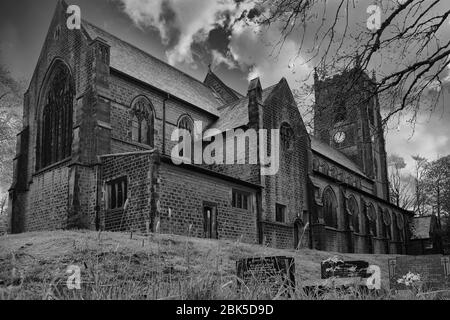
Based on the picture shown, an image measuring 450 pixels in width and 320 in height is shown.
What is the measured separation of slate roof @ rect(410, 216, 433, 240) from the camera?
165 ft

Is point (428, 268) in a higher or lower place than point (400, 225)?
lower

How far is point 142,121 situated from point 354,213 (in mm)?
21914

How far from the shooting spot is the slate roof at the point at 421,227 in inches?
1986

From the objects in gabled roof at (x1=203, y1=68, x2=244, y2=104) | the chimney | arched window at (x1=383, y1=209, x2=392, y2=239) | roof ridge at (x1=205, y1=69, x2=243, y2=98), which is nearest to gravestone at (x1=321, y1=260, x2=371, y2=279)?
the chimney

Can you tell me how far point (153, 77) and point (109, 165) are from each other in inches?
352

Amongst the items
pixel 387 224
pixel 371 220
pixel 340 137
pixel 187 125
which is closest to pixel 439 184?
pixel 340 137

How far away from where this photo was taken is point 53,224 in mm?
22828

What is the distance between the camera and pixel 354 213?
38625 millimetres

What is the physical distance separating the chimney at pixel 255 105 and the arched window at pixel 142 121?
613 centimetres

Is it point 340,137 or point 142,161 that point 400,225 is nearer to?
point 340,137

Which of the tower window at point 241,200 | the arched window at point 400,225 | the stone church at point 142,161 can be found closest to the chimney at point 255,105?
the stone church at point 142,161

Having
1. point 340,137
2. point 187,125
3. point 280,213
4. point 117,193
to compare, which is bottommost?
point 280,213
